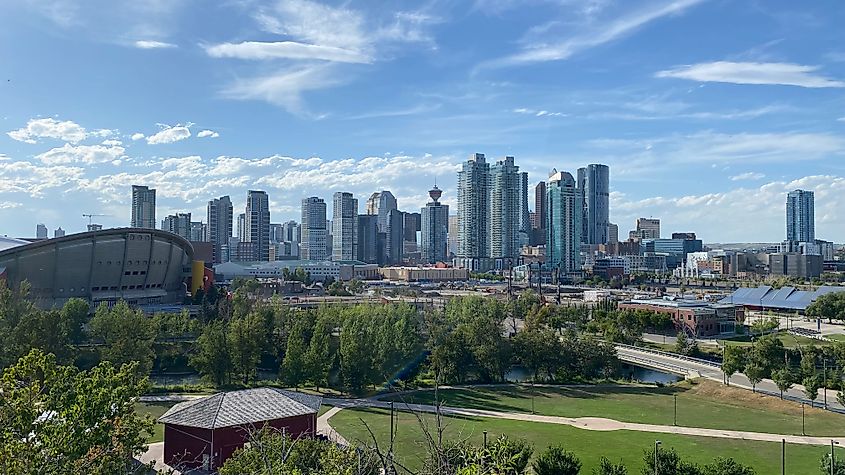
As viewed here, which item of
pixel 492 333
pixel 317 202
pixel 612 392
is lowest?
pixel 612 392

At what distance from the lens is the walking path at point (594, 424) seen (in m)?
25.0

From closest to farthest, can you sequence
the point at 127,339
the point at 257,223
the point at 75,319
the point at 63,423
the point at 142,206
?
the point at 63,423 → the point at 127,339 → the point at 75,319 → the point at 142,206 → the point at 257,223

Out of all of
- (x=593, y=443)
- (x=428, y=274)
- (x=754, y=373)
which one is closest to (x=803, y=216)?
(x=428, y=274)

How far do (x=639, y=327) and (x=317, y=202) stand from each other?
129 meters

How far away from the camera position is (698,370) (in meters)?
40.0

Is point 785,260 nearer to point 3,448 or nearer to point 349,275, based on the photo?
point 349,275

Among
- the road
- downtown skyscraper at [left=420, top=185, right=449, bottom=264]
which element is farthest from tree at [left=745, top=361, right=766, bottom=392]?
downtown skyscraper at [left=420, top=185, right=449, bottom=264]

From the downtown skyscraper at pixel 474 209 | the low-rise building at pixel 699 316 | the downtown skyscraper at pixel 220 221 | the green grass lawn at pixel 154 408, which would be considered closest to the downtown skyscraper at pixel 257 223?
the downtown skyscraper at pixel 220 221

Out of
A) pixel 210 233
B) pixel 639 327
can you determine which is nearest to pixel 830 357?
pixel 639 327

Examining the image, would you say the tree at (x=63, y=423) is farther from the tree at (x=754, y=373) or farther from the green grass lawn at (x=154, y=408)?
the tree at (x=754, y=373)

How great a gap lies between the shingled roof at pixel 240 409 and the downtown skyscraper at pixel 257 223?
136 m

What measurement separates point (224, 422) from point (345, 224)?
144 meters

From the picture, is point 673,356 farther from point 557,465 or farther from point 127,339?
point 127,339

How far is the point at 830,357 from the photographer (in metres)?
41.6
